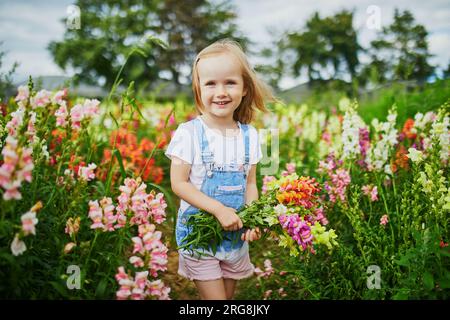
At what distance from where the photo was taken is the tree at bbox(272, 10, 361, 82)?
18.9 m

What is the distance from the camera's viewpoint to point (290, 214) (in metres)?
1.89

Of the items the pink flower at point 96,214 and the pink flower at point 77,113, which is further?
the pink flower at point 77,113

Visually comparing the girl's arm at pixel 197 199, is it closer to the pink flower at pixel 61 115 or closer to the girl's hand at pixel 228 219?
the girl's hand at pixel 228 219

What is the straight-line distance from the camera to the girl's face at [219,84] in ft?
6.83

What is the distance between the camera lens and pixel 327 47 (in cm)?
2066

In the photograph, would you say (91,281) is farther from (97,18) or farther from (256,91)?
(97,18)

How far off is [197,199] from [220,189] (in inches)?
6.3

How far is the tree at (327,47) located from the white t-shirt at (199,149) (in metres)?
16.1

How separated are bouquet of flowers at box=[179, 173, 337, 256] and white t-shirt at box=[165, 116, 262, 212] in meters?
0.20

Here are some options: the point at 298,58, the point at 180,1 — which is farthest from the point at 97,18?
the point at 298,58

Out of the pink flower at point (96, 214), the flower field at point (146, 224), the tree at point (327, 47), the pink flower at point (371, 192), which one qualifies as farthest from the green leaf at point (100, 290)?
the tree at point (327, 47)

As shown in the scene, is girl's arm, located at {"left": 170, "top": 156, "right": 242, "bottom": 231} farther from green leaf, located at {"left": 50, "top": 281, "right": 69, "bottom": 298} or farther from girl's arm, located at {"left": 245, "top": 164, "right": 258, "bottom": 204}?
green leaf, located at {"left": 50, "top": 281, "right": 69, "bottom": 298}

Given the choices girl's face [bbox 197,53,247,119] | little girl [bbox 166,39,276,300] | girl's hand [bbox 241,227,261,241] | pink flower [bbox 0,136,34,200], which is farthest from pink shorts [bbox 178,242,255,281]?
pink flower [bbox 0,136,34,200]

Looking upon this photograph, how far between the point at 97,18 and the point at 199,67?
2603cm
